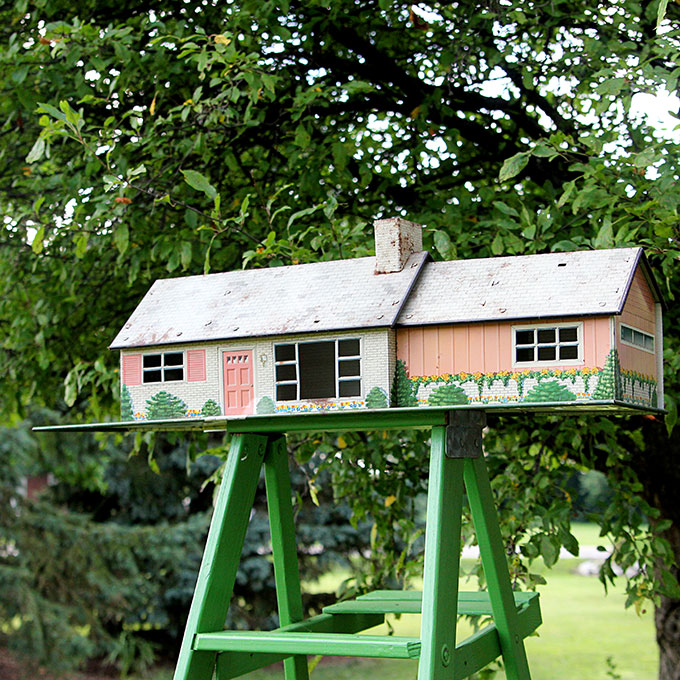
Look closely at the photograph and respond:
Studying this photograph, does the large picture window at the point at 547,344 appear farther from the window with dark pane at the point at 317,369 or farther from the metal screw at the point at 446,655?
the metal screw at the point at 446,655

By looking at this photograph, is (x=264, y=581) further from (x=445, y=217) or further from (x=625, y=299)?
(x=625, y=299)

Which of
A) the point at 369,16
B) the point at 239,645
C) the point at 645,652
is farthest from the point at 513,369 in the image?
the point at 645,652

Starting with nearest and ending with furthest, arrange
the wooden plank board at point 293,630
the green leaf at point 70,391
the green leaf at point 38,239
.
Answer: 1. the wooden plank board at point 293,630
2. the green leaf at point 38,239
3. the green leaf at point 70,391

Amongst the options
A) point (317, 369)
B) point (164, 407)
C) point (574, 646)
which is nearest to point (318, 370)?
point (317, 369)

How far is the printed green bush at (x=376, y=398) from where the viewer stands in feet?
6.82

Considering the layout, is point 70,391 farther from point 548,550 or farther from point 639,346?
point 639,346

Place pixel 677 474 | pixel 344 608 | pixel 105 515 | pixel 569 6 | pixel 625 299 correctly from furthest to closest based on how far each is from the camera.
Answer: pixel 105 515, pixel 677 474, pixel 569 6, pixel 344 608, pixel 625 299

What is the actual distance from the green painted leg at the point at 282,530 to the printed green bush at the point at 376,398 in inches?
19.3

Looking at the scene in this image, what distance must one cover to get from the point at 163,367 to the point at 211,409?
0.19 m

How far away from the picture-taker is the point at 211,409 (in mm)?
2256

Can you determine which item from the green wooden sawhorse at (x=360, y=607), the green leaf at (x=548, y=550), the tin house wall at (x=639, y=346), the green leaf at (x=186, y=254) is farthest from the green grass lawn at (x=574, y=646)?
the tin house wall at (x=639, y=346)

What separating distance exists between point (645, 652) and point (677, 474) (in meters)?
8.12

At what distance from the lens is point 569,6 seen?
4.04m

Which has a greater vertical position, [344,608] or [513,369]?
[513,369]
